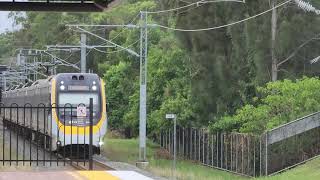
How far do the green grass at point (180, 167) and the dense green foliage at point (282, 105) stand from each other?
10.0ft

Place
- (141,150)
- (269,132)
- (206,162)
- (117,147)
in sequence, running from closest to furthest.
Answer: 1. (269,132)
2. (141,150)
3. (206,162)
4. (117,147)

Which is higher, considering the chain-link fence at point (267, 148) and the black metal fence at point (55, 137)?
the black metal fence at point (55, 137)

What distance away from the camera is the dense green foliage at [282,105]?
112ft

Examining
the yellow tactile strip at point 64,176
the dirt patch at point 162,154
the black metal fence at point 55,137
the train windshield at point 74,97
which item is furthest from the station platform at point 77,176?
the dirt patch at point 162,154

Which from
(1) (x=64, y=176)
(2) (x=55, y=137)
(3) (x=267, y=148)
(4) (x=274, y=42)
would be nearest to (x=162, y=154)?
(4) (x=274, y=42)

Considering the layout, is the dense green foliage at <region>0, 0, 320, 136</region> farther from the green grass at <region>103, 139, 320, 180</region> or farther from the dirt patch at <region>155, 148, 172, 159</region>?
the green grass at <region>103, 139, 320, 180</region>

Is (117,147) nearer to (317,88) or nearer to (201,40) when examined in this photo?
(201,40)

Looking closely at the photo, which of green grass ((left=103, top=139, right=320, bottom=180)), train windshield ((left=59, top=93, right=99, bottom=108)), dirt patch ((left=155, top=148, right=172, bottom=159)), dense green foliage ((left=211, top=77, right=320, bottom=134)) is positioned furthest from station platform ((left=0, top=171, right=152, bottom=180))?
dirt patch ((left=155, top=148, right=172, bottom=159))

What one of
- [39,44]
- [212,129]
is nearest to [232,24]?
[212,129]

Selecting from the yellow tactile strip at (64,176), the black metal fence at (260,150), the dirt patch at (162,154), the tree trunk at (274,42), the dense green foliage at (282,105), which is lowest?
the dirt patch at (162,154)

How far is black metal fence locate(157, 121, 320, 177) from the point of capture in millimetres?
33406

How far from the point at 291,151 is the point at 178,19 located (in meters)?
Result: 13.2

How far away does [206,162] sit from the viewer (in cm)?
4281

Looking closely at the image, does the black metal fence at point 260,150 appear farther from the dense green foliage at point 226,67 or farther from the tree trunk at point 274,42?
the tree trunk at point 274,42
